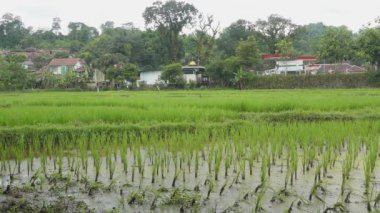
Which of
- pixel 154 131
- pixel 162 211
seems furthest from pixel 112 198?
pixel 154 131

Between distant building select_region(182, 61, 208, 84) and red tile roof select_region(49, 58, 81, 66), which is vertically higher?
red tile roof select_region(49, 58, 81, 66)

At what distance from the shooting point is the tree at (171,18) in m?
42.0

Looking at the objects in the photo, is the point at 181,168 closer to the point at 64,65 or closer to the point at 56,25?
the point at 64,65

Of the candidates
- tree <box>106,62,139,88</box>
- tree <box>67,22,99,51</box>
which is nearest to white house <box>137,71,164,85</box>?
tree <box>106,62,139,88</box>

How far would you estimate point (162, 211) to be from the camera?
11.5 ft

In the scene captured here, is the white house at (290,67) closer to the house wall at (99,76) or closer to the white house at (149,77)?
the white house at (149,77)

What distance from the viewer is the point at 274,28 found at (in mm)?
43906

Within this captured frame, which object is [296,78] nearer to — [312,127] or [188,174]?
[312,127]

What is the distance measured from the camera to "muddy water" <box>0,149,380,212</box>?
3594 millimetres

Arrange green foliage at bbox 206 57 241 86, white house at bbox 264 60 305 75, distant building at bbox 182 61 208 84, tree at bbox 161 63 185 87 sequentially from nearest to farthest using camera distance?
green foliage at bbox 206 57 241 86 < tree at bbox 161 63 185 87 < distant building at bbox 182 61 208 84 < white house at bbox 264 60 305 75

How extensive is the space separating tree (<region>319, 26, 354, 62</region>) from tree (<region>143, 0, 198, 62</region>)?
15062 millimetres

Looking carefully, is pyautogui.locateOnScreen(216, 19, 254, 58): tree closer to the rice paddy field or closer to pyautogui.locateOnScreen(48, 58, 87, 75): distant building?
pyautogui.locateOnScreen(48, 58, 87, 75): distant building

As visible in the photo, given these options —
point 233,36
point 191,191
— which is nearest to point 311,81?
point 233,36

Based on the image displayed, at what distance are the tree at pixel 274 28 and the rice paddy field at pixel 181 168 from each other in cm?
3723
